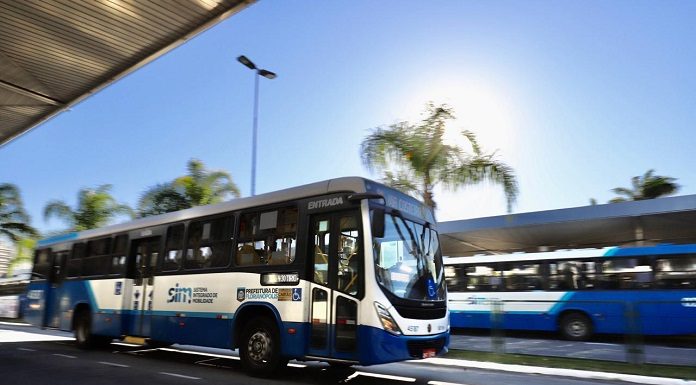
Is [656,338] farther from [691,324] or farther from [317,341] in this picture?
[317,341]

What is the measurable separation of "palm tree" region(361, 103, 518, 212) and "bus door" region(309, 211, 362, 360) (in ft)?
24.6

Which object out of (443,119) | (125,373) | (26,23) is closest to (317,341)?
(125,373)

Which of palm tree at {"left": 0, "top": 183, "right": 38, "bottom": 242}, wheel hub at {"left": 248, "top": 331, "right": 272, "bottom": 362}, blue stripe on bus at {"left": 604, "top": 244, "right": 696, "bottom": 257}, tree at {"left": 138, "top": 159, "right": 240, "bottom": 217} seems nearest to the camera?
wheel hub at {"left": 248, "top": 331, "right": 272, "bottom": 362}

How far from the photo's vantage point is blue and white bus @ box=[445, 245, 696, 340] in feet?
44.0

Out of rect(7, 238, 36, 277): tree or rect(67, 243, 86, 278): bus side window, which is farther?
rect(7, 238, 36, 277): tree

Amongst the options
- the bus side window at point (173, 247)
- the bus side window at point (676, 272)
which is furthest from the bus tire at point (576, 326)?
the bus side window at point (173, 247)

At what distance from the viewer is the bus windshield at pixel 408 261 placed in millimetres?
7238

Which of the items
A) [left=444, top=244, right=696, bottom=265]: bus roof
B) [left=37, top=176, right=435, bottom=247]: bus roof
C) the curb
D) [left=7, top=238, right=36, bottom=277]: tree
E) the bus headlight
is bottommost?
the curb

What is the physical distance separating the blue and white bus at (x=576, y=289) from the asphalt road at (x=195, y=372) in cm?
336

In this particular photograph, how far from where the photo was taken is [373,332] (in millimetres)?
6820

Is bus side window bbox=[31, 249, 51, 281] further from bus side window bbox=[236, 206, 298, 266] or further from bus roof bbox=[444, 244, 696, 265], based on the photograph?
bus roof bbox=[444, 244, 696, 265]

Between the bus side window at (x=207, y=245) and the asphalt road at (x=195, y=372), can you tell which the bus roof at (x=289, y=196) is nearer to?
the bus side window at (x=207, y=245)

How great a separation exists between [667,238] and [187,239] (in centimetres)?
2343

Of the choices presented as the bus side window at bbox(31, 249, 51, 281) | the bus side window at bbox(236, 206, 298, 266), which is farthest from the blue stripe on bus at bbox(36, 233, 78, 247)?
the bus side window at bbox(236, 206, 298, 266)
